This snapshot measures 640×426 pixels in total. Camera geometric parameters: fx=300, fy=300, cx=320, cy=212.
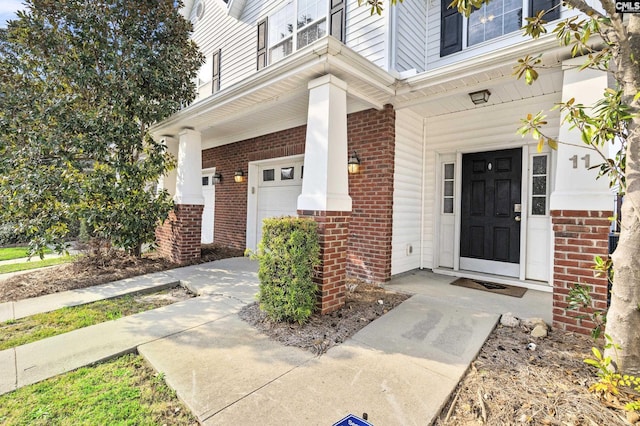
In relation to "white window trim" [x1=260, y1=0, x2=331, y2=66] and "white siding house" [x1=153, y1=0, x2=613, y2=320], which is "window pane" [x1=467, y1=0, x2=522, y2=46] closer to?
"white siding house" [x1=153, y1=0, x2=613, y2=320]

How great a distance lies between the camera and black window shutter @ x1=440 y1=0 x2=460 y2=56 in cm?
523

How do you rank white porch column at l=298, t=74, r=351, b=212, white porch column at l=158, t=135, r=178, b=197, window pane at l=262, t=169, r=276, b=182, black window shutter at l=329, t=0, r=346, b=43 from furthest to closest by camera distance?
white porch column at l=158, t=135, r=178, b=197 < window pane at l=262, t=169, r=276, b=182 < black window shutter at l=329, t=0, r=346, b=43 < white porch column at l=298, t=74, r=351, b=212

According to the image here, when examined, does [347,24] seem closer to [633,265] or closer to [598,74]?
[598,74]

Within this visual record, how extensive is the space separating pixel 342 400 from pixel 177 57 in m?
6.32

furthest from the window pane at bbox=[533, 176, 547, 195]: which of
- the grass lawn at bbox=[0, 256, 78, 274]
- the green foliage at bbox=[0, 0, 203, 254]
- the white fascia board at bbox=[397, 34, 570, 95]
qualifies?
the grass lawn at bbox=[0, 256, 78, 274]

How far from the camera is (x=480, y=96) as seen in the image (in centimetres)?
402

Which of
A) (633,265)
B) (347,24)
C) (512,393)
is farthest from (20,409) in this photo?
(347,24)

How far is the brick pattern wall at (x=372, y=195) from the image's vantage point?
4.55m

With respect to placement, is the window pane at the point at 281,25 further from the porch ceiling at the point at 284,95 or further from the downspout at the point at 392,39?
the downspout at the point at 392,39

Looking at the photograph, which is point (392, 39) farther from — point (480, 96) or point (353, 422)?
point (353, 422)

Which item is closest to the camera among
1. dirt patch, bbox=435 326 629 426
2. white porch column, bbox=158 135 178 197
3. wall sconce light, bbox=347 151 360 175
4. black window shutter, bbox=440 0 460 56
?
dirt patch, bbox=435 326 629 426

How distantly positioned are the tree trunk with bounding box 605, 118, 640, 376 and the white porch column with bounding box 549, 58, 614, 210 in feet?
2.24

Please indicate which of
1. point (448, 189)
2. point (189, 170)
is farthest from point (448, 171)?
point (189, 170)

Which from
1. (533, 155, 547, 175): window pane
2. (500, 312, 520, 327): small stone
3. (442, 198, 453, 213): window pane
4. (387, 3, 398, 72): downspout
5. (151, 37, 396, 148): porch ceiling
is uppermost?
(387, 3, 398, 72): downspout
